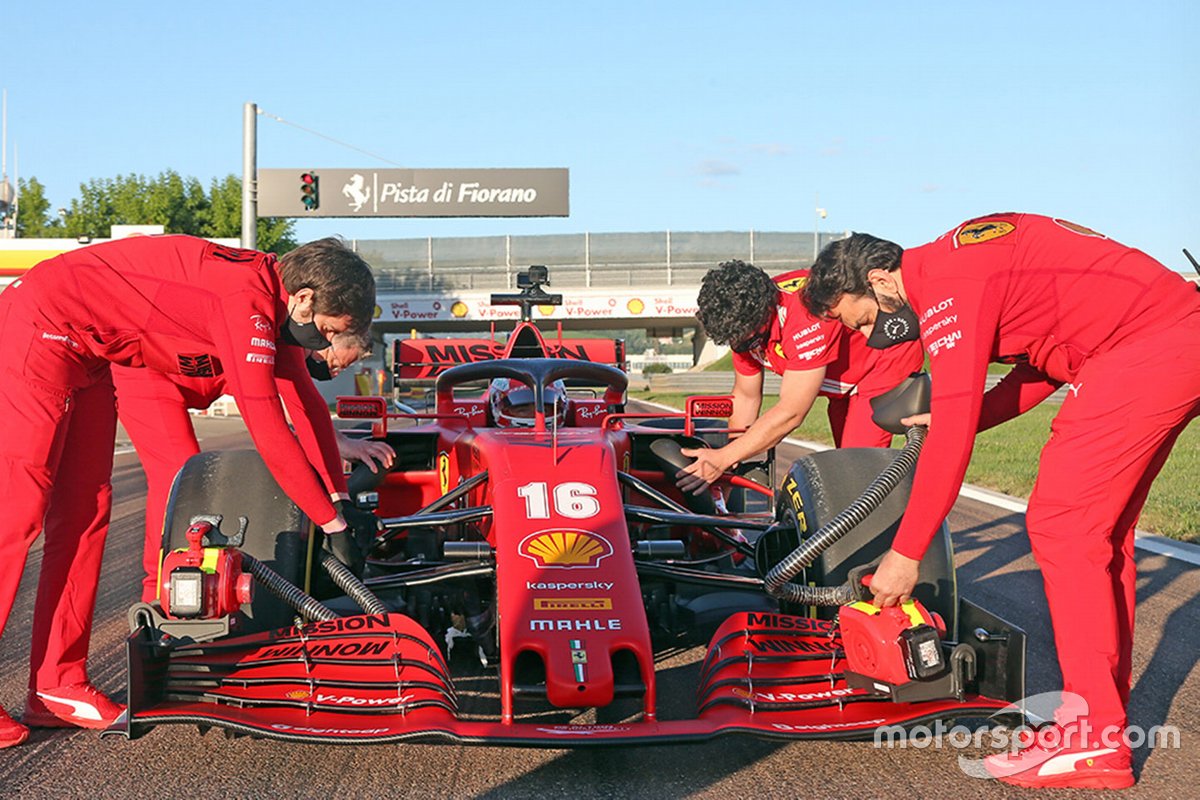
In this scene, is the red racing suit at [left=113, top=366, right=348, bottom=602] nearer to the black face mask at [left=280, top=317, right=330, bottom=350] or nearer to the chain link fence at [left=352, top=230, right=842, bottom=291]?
the black face mask at [left=280, top=317, right=330, bottom=350]

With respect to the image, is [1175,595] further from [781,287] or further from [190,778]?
[190,778]

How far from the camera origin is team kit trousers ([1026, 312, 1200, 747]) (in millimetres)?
3650

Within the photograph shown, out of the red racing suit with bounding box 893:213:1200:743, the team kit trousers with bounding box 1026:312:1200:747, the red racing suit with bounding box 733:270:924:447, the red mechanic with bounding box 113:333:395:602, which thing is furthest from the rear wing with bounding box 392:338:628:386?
the team kit trousers with bounding box 1026:312:1200:747

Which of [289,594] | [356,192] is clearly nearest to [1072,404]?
[289,594]

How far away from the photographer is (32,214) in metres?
60.3

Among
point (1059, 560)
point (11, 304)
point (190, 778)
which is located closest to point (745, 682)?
point (1059, 560)

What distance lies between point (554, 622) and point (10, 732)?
1869 mm

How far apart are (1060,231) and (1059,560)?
106 centimetres

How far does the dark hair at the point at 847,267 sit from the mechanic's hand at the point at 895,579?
973mm

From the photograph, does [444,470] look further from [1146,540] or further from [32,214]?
[32,214]

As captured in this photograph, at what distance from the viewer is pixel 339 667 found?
12.5ft

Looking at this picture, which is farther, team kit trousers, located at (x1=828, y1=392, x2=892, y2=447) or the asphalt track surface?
team kit trousers, located at (x1=828, y1=392, x2=892, y2=447)

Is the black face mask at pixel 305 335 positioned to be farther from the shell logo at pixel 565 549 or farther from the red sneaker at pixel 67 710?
the red sneaker at pixel 67 710

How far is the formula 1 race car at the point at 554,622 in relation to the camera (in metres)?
3.57
